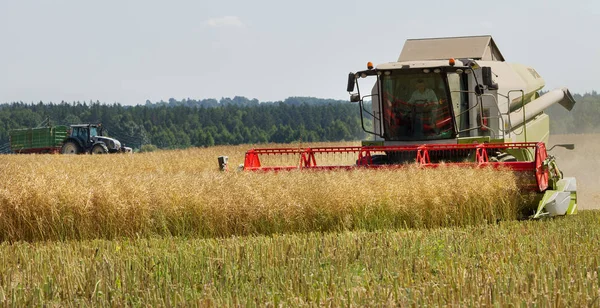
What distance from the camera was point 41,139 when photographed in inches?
1542

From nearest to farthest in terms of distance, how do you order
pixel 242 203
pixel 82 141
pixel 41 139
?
pixel 242 203
pixel 82 141
pixel 41 139

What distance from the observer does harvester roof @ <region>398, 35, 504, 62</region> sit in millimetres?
12844

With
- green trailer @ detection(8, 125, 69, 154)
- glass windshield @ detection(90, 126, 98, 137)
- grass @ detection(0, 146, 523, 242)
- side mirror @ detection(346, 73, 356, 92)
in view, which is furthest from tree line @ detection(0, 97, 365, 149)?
grass @ detection(0, 146, 523, 242)

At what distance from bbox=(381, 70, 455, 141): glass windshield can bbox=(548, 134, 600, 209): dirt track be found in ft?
10.7

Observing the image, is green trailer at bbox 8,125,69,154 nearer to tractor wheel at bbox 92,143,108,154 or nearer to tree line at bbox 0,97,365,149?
tractor wheel at bbox 92,143,108,154

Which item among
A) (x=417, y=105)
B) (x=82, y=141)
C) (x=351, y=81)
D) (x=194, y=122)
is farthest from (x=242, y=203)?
(x=194, y=122)

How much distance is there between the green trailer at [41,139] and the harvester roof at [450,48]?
1110 inches

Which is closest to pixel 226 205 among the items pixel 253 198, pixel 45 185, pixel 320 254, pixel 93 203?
pixel 253 198

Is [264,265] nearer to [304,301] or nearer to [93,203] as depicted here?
[304,301]

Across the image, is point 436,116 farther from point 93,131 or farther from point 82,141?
point 93,131

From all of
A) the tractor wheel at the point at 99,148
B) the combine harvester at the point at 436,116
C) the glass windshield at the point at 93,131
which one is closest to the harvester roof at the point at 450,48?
the combine harvester at the point at 436,116

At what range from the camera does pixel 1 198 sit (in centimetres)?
799

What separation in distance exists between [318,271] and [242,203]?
3.03 m

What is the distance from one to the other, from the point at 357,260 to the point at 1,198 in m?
3.96
